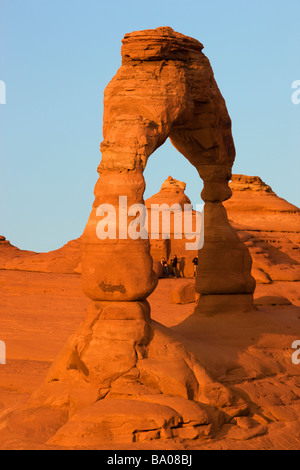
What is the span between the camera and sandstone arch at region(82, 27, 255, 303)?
31.6ft

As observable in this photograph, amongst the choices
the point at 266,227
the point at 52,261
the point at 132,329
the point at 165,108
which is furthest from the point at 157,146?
the point at 266,227

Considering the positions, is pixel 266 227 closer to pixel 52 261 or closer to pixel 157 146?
pixel 52 261

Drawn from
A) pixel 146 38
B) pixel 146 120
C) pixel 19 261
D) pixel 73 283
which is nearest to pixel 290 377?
pixel 146 120

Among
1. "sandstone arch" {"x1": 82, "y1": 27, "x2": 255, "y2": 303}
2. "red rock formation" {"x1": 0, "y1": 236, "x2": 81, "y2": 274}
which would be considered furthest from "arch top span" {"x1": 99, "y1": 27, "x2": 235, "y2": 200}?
"red rock formation" {"x1": 0, "y1": 236, "x2": 81, "y2": 274}

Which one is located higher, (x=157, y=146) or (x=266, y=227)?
(x=157, y=146)

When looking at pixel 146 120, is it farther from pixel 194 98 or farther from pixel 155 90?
pixel 194 98

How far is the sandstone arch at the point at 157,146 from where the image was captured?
9.62 metres

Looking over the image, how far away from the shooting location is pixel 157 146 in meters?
10.8

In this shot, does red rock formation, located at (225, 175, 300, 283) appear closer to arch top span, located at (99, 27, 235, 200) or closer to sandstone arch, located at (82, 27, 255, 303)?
sandstone arch, located at (82, 27, 255, 303)

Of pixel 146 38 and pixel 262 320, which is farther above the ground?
pixel 146 38

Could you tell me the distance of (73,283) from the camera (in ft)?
74.1

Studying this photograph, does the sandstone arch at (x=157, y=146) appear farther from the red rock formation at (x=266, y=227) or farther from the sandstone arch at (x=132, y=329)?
the red rock formation at (x=266, y=227)

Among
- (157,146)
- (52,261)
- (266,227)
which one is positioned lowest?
(52,261)

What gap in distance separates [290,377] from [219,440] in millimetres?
2951
